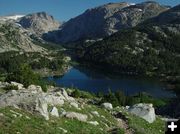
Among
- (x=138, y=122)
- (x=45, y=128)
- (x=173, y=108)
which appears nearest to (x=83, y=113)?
(x=138, y=122)

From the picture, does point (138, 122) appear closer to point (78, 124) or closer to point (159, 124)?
point (159, 124)

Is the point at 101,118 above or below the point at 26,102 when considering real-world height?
below

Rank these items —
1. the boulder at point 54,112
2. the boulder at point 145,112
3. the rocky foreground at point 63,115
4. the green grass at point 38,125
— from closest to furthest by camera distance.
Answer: the green grass at point 38,125 → the rocky foreground at point 63,115 → the boulder at point 54,112 → the boulder at point 145,112

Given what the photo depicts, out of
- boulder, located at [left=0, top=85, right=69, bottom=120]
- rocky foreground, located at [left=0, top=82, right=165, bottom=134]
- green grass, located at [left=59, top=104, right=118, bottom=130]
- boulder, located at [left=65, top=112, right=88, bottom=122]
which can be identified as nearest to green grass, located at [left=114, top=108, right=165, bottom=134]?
rocky foreground, located at [left=0, top=82, right=165, bottom=134]

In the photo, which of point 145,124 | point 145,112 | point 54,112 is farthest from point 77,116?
point 145,112

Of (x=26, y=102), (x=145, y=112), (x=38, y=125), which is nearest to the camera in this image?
(x=38, y=125)

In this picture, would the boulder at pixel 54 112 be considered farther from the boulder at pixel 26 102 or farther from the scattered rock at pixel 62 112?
the boulder at pixel 26 102

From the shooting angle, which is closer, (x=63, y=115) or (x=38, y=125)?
(x=38, y=125)

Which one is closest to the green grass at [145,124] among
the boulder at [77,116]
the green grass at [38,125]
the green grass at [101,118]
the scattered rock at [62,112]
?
the green grass at [101,118]

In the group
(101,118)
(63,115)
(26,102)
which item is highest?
(26,102)

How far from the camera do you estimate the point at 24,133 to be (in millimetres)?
27844

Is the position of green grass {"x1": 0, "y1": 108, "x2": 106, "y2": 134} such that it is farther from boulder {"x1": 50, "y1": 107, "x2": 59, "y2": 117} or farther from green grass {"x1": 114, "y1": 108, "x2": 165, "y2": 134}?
green grass {"x1": 114, "y1": 108, "x2": 165, "y2": 134}

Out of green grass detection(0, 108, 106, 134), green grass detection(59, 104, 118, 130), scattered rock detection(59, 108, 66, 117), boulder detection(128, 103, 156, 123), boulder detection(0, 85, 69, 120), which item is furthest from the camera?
boulder detection(128, 103, 156, 123)

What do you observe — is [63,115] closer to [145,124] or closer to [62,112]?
[62,112]
